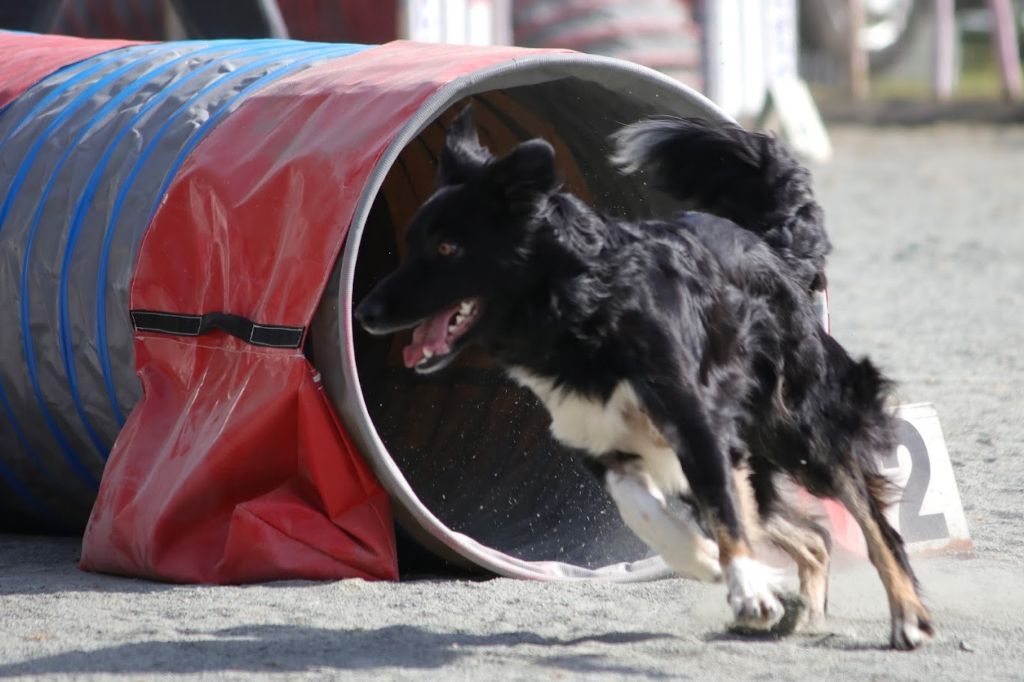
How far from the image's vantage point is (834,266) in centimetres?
1070

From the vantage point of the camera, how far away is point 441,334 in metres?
3.98

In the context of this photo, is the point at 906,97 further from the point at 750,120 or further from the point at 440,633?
the point at 440,633

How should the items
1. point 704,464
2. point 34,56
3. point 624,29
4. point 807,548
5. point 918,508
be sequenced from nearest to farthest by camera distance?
1. point 704,464
2. point 807,548
3. point 918,508
4. point 34,56
5. point 624,29

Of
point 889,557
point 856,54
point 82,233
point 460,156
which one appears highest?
point 460,156

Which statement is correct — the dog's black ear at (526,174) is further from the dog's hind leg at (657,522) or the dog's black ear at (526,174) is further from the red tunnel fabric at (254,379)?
the dog's hind leg at (657,522)

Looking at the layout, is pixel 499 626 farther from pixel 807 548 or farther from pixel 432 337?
pixel 807 548

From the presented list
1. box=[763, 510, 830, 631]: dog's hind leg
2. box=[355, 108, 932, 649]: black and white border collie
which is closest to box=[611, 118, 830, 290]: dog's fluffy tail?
box=[355, 108, 932, 649]: black and white border collie

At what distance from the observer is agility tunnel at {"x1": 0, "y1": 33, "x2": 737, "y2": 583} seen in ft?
14.4

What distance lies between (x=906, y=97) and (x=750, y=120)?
5.16 meters

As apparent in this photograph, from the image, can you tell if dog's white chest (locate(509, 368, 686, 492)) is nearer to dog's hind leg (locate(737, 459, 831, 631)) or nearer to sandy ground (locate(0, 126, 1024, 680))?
dog's hind leg (locate(737, 459, 831, 631))

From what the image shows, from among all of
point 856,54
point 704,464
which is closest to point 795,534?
point 704,464

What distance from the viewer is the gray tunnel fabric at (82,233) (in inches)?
191

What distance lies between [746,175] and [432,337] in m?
1.15

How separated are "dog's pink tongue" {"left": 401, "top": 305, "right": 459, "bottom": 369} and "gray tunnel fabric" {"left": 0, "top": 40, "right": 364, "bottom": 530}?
3.93 ft
